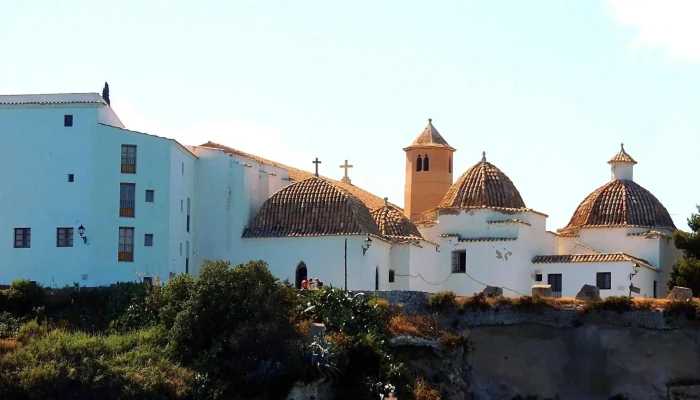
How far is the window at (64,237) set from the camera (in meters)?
56.8

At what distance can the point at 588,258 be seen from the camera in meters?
62.0

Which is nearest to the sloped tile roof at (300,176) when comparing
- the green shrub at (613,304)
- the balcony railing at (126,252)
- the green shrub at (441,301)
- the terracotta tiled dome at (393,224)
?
the terracotta tiled dome at (393,224)

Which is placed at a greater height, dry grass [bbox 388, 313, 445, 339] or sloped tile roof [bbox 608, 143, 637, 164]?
sloped tile roof [bbox 608, 143, 637, 164]

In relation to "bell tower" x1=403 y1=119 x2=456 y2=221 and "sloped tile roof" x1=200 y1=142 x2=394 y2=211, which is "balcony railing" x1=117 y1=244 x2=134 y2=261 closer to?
"sloped tile roof" x1=200 y1=142 x2=394 y2=211

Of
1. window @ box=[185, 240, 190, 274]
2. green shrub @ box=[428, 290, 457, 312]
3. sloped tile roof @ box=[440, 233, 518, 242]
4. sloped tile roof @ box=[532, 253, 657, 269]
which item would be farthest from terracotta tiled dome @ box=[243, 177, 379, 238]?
sloped tile roof @ box=[532, 253, 657, 269]

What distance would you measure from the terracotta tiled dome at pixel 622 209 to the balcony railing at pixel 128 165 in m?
18.9

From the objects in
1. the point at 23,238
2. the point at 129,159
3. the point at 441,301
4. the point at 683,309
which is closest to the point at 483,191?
the point at 441,301

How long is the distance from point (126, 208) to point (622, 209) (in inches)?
803

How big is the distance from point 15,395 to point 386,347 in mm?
11506

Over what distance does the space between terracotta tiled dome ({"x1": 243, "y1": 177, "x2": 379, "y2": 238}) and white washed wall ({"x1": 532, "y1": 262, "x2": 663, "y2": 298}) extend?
7292mm

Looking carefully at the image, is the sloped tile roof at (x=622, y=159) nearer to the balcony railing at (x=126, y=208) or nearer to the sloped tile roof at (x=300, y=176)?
the sloped tile roof at (x=300, y=176)

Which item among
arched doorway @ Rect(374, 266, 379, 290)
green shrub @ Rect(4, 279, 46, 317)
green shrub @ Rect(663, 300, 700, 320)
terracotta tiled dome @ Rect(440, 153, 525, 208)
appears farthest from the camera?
terracotta tiled dome @ Rect(440, 153, 525, 208)

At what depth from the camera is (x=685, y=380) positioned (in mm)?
54219

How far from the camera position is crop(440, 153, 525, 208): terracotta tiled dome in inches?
2505
